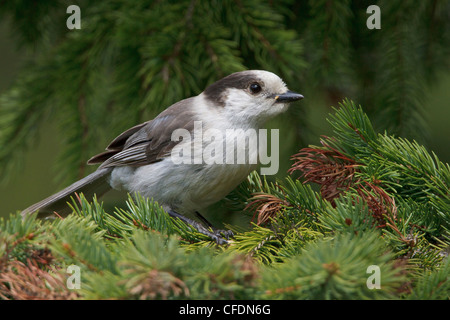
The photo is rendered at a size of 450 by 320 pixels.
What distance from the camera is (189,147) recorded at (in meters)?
2.65

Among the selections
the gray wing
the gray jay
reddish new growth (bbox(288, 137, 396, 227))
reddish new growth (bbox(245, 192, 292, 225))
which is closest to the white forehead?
the gray jay

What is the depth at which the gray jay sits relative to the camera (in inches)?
101

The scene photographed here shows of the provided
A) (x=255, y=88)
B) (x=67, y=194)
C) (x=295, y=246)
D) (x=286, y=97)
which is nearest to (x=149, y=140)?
(x=67, y=194)

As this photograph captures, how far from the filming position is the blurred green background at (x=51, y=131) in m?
3.06

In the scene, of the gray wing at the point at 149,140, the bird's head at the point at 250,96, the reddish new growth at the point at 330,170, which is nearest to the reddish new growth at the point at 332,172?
the reddish new growth at the point at 330,170

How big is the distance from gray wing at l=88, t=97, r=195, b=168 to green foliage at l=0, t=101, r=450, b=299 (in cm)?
69

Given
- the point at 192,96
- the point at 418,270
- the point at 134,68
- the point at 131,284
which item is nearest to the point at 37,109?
the point at 134,68

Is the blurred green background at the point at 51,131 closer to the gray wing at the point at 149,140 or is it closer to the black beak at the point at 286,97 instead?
the gray wing at the point at 149,140

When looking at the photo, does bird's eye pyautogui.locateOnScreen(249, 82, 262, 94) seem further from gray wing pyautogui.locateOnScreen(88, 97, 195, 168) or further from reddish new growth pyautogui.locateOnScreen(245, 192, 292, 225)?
reddish new growth pyautogui.locateOnScreen(245, 192, 292, 225)

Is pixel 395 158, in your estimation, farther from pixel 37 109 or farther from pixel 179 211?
pixel 37 109

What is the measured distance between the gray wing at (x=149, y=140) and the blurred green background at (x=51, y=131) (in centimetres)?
9

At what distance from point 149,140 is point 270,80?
0.78 meters

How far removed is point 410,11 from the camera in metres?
2.90
